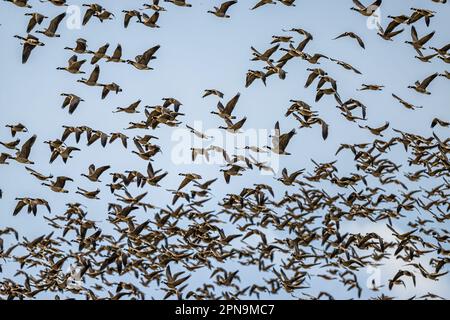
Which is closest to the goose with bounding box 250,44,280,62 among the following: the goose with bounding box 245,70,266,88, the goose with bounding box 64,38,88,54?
the goose with bounding box 245,70,266,88

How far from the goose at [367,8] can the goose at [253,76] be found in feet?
13.7

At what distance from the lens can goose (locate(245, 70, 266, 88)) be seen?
119ft

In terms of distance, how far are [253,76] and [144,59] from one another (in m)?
4.16

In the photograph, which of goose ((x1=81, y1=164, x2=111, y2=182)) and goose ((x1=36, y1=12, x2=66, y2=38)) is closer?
goose ((x1=36, y1=12, x2=66, y2=38))

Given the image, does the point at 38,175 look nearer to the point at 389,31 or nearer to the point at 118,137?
the point at 118,137

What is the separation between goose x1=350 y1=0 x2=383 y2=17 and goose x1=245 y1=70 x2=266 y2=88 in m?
4.16

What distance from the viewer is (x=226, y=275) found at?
4366 centimetres

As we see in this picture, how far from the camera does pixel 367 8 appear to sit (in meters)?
35.3

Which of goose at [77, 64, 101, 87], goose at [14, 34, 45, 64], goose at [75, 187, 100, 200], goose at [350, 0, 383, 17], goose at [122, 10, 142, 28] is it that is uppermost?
goose at [350, 0, 383, 17]

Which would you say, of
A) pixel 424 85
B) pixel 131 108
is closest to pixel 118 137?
pixel 131 108

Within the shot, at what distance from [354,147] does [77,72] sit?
1200cm

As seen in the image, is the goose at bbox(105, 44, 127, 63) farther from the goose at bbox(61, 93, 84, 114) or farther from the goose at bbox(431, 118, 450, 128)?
the goose at bbox(431, 118, 450, 128)

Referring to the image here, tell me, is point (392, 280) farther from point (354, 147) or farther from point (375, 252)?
point (354, 147)
